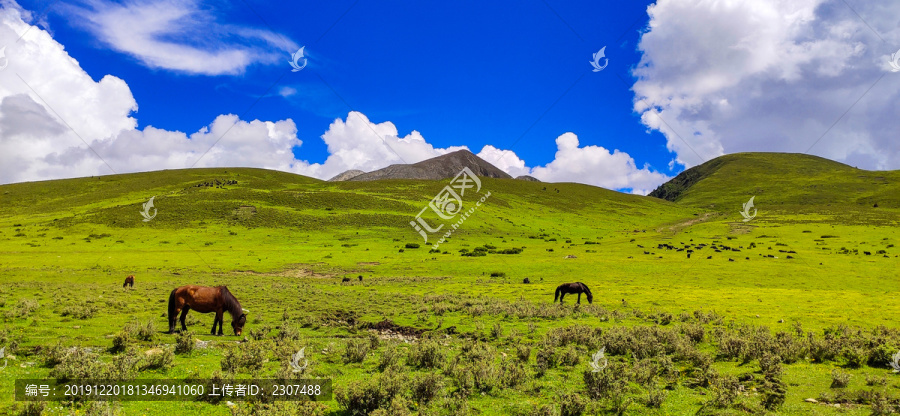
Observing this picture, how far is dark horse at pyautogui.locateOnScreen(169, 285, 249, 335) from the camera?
53.3 feet

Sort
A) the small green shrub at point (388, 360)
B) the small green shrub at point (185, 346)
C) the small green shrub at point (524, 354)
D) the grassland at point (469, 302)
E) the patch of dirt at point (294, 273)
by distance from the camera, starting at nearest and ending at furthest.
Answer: the grassland at point (469, 302), the small green shrub at point (388, 360), the small green shrub at point (185, 346), the small green shrub at point (524, 354), the patch of dirt at point (294, 273)

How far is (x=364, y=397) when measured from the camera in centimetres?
975

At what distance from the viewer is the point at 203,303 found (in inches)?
647

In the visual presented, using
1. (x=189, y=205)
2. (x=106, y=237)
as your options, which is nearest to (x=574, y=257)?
(x=106, y=237)

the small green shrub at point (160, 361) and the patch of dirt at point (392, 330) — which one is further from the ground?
the small green shrub at point (160, 361)

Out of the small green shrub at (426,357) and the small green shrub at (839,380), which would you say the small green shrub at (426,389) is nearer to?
the small green shrub at (426,357)

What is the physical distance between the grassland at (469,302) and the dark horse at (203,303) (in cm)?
95

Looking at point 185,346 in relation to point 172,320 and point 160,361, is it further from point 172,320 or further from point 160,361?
point 172,320

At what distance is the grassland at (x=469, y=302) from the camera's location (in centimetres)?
1154

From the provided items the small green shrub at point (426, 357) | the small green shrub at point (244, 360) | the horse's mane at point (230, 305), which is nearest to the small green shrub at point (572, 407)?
the small green shrub at point (426, 357)

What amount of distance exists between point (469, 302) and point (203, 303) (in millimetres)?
15838

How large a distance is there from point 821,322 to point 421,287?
27.4 m

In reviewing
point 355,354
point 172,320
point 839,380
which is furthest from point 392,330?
point 839,380

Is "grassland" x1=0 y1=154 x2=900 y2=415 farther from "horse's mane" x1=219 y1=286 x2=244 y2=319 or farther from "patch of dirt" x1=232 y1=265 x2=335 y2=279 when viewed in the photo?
"horse's mane" x1=219 y1=286 x2=244 y2=319
